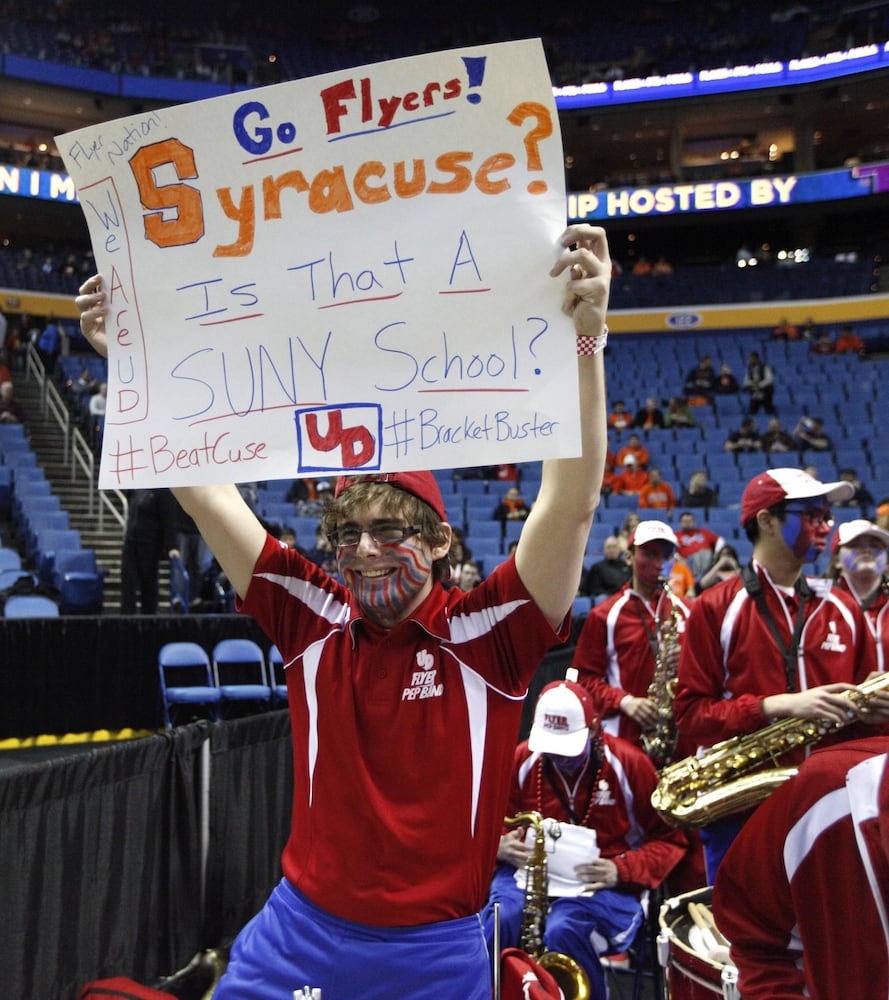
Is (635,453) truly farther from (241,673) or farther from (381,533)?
(381,533)

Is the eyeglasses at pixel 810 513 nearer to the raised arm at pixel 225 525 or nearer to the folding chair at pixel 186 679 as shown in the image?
the raised arm at pixel 225 525

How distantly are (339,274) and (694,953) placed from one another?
71.1 inches

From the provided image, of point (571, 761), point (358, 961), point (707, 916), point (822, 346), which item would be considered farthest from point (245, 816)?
point (822, 346)

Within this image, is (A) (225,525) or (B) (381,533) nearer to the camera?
(B) (381,533)

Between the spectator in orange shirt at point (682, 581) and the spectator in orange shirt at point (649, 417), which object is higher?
the spectator in orange shirt at point (649, 417)

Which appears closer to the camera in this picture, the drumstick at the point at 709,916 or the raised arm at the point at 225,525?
the raised arm at the point at 225,525

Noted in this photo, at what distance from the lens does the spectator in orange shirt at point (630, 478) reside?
16062 millimetres

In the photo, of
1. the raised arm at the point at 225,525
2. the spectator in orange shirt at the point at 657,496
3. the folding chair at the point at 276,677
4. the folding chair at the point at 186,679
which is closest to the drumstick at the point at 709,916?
the raised arm at the point at 225,525

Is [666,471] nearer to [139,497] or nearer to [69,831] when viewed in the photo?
[139,497]

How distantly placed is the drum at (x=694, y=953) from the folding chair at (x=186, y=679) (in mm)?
6676

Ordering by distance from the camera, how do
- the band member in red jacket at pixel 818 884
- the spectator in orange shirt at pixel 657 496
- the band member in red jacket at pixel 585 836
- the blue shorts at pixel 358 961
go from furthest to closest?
the spectator in orange shirt at pixel 657 496, the band member in red jacket at pixel 585 836, the blue shorts at pixel 358 961, the band member in red jacket at pixel 818 884

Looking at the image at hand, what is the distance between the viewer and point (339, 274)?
2.03m

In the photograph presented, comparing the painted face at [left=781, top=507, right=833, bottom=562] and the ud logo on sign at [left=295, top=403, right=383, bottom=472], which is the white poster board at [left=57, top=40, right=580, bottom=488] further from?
the painted face at [left=781, top=507, right=833, bottom=562]

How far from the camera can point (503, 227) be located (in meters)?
1.92
